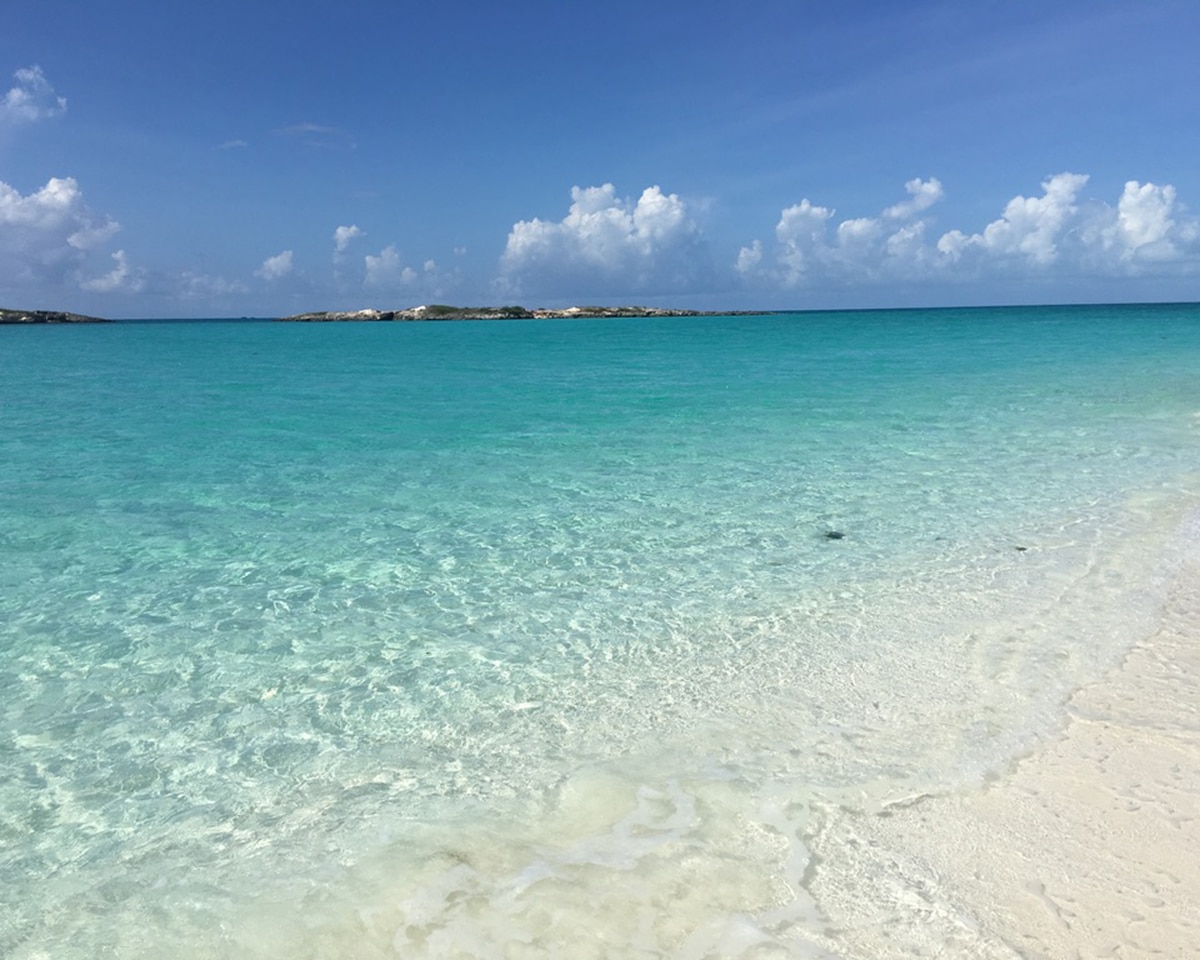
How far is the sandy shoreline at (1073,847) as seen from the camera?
137 inches

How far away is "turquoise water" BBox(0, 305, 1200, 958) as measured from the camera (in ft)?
12.7

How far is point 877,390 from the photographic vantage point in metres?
25.3

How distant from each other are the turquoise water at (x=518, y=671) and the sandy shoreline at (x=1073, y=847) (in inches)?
7.3

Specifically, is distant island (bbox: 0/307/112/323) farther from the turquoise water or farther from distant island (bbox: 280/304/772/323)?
the turquoise water

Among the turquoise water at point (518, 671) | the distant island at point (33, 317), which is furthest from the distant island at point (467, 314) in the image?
the turquoise water at point (518, 671)

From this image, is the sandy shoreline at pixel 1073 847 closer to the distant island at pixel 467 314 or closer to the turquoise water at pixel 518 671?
the turquoise water at pixel 518 671

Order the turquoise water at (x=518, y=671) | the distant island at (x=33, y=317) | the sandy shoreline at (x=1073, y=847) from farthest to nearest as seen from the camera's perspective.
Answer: the distant island at (x=33, y=317) → the turquoise water at (x=518, y=671) → the sandy shoreline at (x=1073, y=847)

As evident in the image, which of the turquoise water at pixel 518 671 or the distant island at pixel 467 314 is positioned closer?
the turquoise water at pixel 518 671

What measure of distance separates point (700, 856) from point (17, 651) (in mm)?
5627

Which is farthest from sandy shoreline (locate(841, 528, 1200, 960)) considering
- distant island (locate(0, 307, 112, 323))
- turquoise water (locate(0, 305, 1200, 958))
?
distant island (locate(0, 307, 112, 323))

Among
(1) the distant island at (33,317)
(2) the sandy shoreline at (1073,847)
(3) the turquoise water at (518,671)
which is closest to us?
(2) the sandy shoreline at (1073,847)

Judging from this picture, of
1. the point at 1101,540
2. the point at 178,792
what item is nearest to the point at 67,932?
the point at 178,792

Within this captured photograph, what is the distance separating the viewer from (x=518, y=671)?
6.18 metres

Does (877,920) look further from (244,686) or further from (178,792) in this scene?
(244,686)
